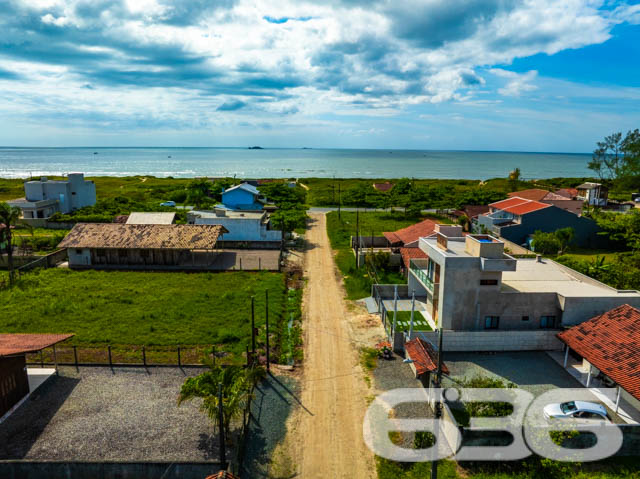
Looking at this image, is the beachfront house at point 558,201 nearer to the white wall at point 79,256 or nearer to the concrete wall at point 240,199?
the concrete wall at point 240,199

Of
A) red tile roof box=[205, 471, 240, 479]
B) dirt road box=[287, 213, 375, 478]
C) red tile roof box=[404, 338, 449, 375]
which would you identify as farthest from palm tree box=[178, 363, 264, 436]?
red tile roof box=[404, 338, 449, 375]

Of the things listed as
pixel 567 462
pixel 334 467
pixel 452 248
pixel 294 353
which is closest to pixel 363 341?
pixel 294 353

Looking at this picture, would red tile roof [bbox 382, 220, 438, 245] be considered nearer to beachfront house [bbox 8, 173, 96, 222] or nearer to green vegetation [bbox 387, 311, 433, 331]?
green vegetation [bbox 387, 311, 433, 331]

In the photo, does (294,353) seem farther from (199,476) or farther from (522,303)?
(522,303)

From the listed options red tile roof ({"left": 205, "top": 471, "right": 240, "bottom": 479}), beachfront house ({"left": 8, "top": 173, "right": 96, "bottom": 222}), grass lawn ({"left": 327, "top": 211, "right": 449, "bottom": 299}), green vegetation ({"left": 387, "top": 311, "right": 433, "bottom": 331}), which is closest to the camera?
red tile roof ({"left": 205, "top": 471, "right": 240, "bottom": 479})

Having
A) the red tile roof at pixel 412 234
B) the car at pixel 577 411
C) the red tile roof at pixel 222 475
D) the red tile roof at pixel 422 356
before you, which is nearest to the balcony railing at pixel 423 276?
the red tile roof at pixel 422 356

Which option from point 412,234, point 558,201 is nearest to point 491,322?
point 412,234
